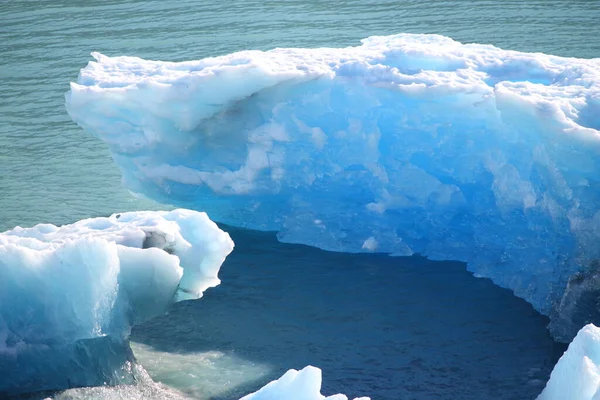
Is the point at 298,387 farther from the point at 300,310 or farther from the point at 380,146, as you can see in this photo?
the point at 380,146

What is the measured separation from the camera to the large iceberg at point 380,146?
28.1 ft

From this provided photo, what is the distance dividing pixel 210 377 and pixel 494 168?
136 inches

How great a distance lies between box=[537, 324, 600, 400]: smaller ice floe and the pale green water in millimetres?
6434

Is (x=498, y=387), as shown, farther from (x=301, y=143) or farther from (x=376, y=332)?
(x=301, y=143)

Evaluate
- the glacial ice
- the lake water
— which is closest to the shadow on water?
the lake water

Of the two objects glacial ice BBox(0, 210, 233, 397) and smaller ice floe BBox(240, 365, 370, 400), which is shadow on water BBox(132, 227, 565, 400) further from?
smaller ice floe BBox(240, 365, 370, 400)

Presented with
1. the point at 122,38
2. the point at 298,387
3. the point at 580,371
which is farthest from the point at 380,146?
the point at 122,38

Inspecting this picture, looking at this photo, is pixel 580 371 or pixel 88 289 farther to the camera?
pixel 88 289

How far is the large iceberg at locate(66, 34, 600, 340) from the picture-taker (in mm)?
8562

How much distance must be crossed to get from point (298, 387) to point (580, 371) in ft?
5.75

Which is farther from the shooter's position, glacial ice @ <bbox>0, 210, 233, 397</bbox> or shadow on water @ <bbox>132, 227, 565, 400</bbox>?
shadow on water @ <bbox>132, 227, 565, 400</bbox>

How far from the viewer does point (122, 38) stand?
17672 mm

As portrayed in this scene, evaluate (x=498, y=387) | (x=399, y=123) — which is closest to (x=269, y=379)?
(x=498, y=387)

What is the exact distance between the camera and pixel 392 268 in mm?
9570
